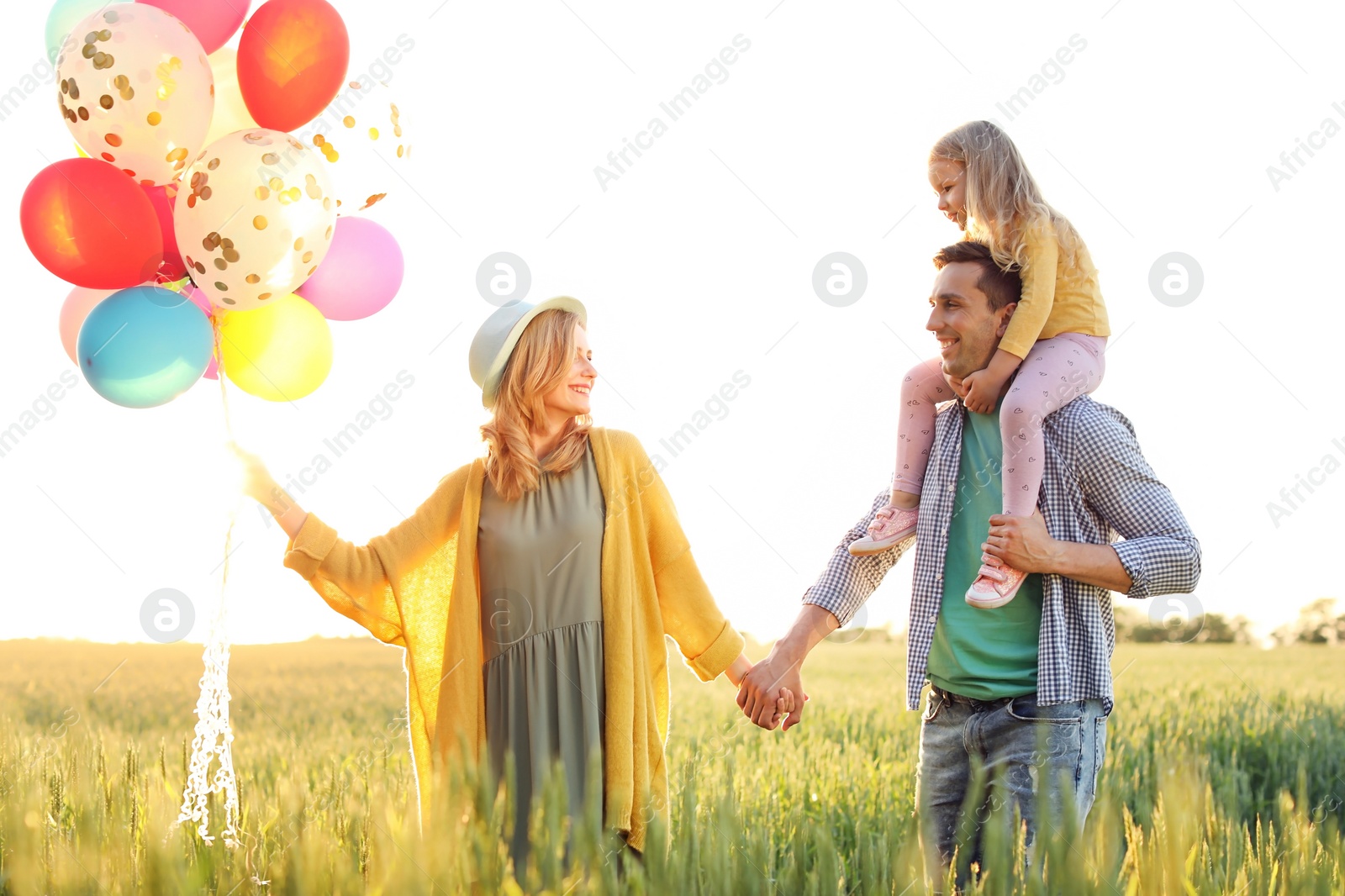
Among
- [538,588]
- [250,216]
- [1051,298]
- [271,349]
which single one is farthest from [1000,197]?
[271,349]

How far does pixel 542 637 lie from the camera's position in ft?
9.27

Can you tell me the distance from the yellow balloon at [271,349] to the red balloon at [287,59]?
56 centimetres

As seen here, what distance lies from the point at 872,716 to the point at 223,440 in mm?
4842

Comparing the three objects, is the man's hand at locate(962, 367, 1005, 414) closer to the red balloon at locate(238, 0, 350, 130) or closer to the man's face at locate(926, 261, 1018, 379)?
the man's face at locate(926, 261, 1018, 379)

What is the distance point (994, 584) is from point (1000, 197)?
105 cm

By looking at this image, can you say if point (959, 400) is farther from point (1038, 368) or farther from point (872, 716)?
point (872, 716)

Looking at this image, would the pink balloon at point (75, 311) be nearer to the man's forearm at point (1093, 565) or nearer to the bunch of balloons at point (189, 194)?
the bunch of balloons at point (189, 194)

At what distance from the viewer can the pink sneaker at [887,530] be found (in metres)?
2.83

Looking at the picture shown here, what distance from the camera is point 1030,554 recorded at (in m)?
2.39

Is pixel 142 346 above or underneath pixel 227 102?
underneath

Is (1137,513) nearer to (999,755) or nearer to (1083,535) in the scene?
(1083,535)

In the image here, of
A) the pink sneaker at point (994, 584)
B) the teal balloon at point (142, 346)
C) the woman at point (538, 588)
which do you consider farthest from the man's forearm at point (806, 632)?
the teal balloon at point (142, 346)

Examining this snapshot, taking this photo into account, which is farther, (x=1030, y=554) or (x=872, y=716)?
(x=872, y=716)

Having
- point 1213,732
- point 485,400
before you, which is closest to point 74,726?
point 485,400
